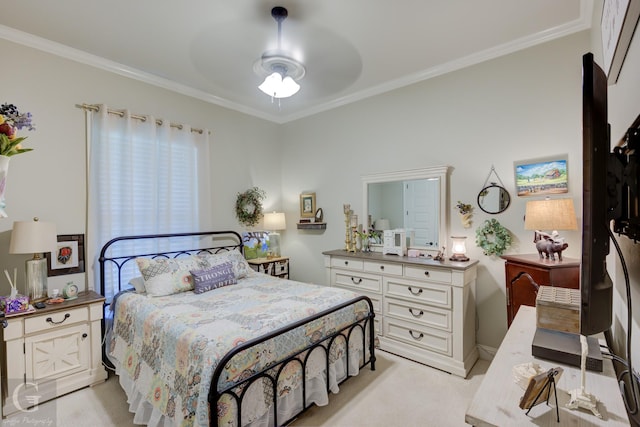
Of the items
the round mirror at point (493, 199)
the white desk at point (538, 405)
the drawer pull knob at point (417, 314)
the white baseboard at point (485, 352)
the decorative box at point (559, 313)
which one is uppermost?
the round mirror at point (493, 199)

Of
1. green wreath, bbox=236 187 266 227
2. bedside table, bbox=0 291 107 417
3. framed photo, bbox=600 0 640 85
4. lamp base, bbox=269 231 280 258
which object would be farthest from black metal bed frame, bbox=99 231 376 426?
framed photo, bbox=600 0 640 85

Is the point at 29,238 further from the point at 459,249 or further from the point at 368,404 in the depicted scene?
the point at 459,249

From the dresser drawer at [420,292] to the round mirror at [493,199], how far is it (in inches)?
34.4

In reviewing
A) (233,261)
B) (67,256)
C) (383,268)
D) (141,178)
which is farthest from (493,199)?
(67,256)

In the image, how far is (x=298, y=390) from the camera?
6.77ft

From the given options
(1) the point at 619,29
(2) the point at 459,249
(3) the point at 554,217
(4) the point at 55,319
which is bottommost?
(4) the point at 55,319

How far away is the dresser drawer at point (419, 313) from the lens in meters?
2.80

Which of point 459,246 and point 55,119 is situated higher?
point 55,119

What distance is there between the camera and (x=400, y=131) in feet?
11.7

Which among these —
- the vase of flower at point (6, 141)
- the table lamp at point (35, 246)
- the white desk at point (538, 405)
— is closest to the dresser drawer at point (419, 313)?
the white desk at point (538, 405)

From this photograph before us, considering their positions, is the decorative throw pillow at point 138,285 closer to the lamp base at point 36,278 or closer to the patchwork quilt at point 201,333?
the patchwork quilt at point 201,333

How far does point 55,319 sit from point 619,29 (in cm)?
365

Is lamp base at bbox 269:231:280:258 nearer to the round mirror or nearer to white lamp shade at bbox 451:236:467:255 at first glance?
white lamp shade at bbox 451:236:467:255

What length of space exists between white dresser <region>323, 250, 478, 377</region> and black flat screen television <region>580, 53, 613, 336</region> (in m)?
2.05
